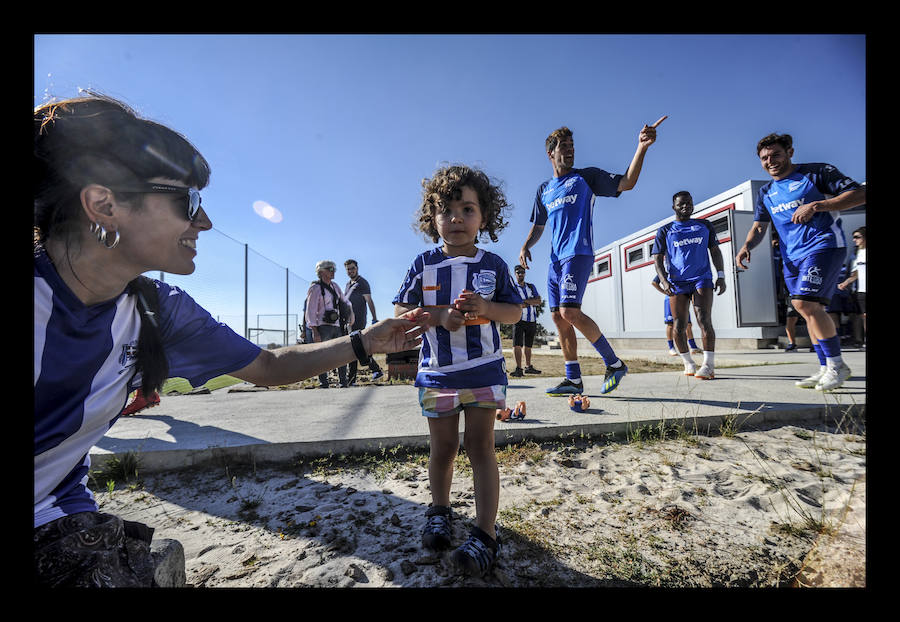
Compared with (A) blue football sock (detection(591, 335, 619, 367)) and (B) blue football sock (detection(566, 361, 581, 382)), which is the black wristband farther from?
(A) blue football sock (detection(591, 335, 619, 367))

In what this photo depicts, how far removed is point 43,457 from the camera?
3.16ft

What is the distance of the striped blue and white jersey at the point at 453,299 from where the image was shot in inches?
60.7

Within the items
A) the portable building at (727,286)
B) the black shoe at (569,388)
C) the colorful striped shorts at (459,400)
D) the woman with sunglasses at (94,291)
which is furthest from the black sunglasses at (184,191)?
the portable building at (727,286)

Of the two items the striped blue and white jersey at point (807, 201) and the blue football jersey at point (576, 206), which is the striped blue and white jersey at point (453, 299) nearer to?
the blue football jersey at point (576, 206)

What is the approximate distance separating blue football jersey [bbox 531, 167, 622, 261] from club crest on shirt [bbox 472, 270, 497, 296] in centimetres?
175

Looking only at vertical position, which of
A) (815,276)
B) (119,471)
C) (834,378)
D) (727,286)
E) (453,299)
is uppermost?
(727,286)

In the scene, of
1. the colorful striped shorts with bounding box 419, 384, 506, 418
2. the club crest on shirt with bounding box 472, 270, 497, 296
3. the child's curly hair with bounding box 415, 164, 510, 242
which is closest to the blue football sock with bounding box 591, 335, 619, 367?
the child's curly hair with bounding box 415, 164, 510, 242

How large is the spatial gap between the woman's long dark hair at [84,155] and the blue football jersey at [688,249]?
540cm

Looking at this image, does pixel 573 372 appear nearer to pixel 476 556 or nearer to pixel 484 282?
pixel 484 282

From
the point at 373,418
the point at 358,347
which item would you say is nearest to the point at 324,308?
the point at 373,418

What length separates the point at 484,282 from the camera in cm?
173

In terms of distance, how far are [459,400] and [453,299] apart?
0.47 metres
